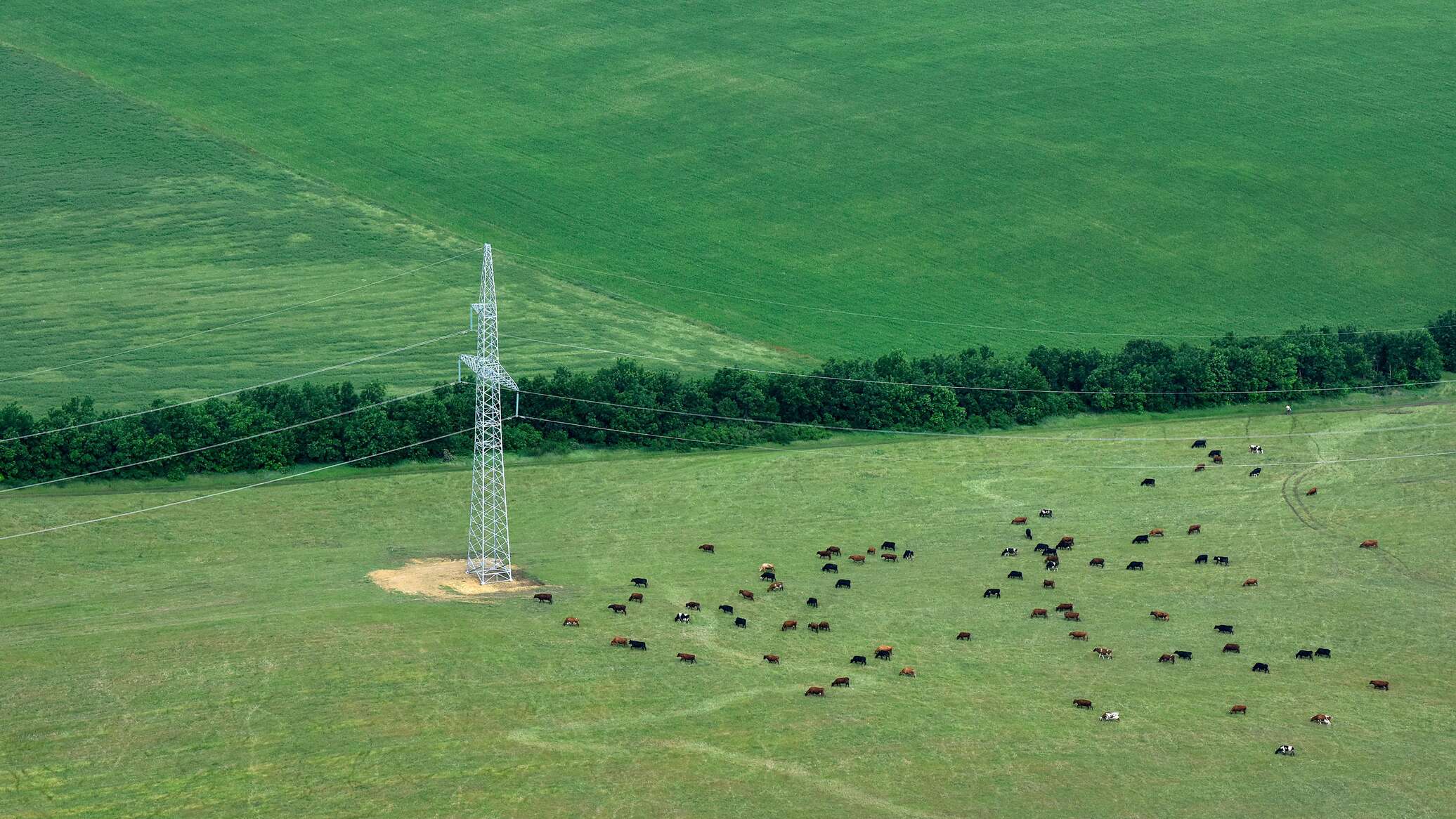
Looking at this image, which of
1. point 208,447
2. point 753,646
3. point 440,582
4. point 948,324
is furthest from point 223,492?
point 948,324

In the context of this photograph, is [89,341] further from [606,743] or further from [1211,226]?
[1211,226]

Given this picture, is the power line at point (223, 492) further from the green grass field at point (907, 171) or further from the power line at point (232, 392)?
the green grass field at point (907, 171)

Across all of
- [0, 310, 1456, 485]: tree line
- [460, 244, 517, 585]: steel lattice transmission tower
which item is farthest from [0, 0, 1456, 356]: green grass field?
[460, 244, 517, 585]: steel lattice transmission tower

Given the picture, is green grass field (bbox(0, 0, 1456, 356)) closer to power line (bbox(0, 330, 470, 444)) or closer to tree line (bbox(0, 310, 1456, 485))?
tree line (bbox(0, 310, 1456, 485))

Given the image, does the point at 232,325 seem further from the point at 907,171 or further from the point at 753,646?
the point at 907,171

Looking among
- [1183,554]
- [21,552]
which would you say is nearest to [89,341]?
[21,552]
